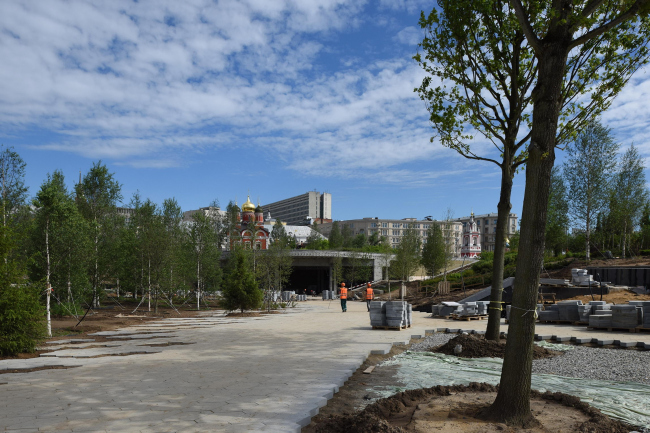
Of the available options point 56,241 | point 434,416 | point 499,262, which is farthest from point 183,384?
point 56,241

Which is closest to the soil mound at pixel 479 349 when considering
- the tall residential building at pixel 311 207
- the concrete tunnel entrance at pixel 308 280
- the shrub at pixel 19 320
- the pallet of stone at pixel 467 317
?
the pallet of stone at pixel 467 317

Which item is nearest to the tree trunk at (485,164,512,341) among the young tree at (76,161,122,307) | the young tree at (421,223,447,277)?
the young tree at (76,161,122,307)

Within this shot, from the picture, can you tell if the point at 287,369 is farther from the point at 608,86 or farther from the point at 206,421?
the point at 608,86

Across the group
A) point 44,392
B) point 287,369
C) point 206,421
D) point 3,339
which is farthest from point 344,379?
point 3,339

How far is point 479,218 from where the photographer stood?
140250 millimetres

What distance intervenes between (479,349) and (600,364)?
2295mm

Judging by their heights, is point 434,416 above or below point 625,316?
above

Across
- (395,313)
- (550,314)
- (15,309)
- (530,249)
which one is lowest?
(550,314)

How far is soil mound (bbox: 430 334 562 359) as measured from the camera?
9.47m

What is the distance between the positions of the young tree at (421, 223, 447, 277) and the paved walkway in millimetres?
29189

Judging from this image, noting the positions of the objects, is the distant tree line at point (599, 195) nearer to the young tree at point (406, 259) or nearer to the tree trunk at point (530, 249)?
the young tree at point (406, 259)

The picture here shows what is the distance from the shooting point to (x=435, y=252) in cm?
4162

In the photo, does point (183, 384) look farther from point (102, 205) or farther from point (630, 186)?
point (630, 186)

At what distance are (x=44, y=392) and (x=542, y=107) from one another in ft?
25.5
